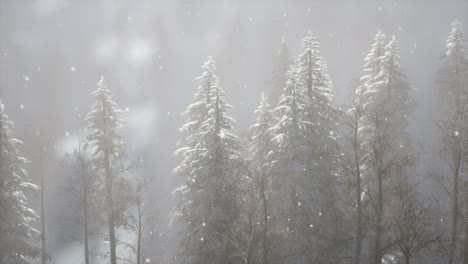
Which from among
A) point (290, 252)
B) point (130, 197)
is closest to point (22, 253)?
point (130, 197)

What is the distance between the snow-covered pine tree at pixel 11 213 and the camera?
893 inches

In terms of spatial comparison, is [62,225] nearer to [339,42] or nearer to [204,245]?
[204,245]

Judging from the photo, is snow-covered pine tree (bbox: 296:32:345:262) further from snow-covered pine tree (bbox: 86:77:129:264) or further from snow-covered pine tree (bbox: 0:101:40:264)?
snow-covered pine tree (bbox: 0:101:40:264)

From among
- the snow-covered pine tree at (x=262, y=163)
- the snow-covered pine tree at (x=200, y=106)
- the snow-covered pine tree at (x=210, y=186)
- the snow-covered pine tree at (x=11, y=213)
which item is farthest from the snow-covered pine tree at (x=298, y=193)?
the snow-covered pine tree at (x=11, y=213)

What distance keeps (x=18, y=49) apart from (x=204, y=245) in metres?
187

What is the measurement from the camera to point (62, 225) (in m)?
54.2

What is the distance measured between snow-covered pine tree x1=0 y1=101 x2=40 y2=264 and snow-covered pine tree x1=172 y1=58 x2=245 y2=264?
991cm

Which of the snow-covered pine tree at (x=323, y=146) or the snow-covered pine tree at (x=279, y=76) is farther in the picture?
the snow-covered pine tree at (x=279, y=76)

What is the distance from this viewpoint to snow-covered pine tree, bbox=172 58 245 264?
68.0 feet

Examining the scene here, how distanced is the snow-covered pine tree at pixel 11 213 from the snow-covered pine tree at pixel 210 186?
32.5 feet

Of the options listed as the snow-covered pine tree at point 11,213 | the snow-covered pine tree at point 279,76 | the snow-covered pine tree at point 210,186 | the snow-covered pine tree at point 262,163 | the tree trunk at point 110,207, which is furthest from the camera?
the snow-covered pine tree at point 279,76

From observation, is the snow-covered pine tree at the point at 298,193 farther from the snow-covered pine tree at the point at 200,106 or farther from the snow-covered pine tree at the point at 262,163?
the snow-covered pine tree at the point at 200,106

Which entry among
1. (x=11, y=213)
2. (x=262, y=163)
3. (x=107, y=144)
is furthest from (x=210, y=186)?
(x=11, y=213)

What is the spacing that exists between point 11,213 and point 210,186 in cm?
1316
